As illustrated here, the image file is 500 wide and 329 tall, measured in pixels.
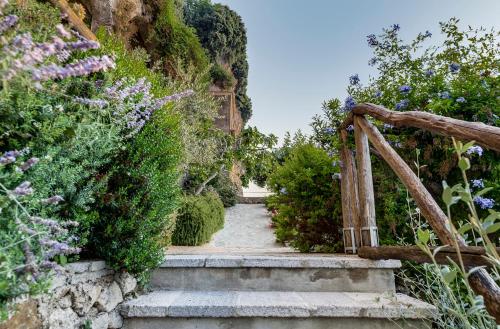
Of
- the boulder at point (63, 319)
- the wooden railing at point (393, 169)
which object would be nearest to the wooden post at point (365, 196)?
the wooden railing at point (393, 169)

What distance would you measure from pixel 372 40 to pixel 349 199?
2448 mm

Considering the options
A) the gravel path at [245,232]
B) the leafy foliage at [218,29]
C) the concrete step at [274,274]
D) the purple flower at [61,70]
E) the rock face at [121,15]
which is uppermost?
the leafy foliage at [218,29]

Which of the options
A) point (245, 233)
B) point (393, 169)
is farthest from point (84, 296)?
point (245, 233)

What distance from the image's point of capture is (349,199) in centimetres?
289

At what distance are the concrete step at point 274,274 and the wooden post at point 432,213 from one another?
712 mm

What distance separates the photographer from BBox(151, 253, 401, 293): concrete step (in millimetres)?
2119

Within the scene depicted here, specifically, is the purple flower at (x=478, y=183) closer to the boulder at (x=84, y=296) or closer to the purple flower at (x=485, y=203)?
the purple flower at (x=485, y=203)

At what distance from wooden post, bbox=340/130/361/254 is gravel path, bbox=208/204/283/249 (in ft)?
9.55

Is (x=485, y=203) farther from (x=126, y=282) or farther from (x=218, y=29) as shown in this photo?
(x=218, y=29)

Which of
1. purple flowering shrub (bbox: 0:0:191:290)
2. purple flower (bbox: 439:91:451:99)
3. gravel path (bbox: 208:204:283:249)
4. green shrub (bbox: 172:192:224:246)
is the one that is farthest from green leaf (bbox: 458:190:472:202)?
green shrub (bbox: 172:192:224:246)

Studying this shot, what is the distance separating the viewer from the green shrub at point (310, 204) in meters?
→ 3.21

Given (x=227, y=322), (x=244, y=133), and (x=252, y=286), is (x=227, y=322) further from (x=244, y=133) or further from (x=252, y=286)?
(x=244, y=133)

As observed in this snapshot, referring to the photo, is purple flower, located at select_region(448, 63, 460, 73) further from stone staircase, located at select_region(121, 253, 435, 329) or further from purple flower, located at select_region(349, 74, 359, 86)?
stone staircase, located at select_region(121, 253, 435, 329)

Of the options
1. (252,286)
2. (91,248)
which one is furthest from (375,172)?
(91,248)
